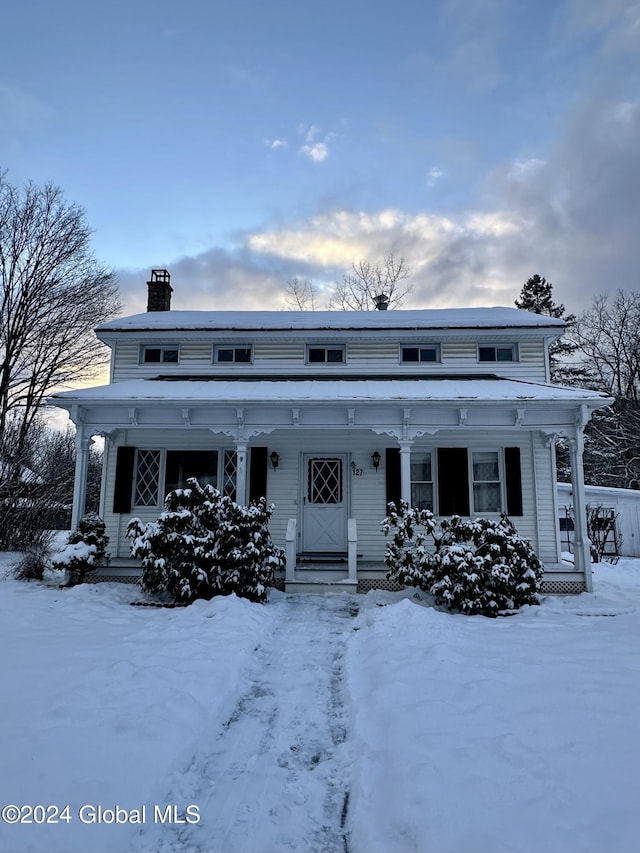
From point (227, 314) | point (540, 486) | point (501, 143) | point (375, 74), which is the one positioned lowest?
point (540, 486)

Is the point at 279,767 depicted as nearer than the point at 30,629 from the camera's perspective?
Yes

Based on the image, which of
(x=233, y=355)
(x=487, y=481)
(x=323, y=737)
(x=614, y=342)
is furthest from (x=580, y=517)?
(x=614, y=342)

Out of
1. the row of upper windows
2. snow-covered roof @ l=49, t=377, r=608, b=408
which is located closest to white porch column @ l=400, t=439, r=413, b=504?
snow-covered roof @ l=49, t=377, r=608, b=408

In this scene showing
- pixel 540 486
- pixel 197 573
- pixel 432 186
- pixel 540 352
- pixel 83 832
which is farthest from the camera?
pixel 432 186

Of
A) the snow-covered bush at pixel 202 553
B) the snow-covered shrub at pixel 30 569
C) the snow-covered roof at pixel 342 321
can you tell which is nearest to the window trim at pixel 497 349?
the snow-covered roof at pixel 342 321

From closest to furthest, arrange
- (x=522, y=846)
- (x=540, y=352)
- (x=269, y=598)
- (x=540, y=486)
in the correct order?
(x=522, y=846) < (x=269, y=598) < (x=540, y=486) < (x=540, y=352)

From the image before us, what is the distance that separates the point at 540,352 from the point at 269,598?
8604mm

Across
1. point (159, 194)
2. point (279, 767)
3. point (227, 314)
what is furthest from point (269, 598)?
point (159, 194)

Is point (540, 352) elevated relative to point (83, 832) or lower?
elevated

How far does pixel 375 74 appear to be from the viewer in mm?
11203

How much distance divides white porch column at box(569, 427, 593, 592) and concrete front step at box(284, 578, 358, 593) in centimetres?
440

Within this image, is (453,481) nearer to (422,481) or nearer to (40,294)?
(422,481)

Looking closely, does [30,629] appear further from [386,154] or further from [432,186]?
[432,186]

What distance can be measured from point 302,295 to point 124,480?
1716cm
